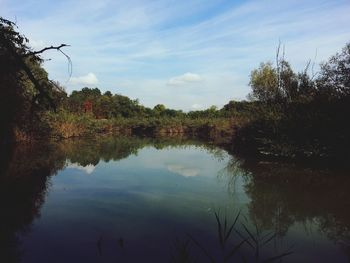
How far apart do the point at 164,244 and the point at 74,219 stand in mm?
2250

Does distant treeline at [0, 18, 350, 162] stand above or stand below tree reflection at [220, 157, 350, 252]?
above

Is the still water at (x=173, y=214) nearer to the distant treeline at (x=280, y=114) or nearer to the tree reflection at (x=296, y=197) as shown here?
the tree reflection at (x=296, y=197)

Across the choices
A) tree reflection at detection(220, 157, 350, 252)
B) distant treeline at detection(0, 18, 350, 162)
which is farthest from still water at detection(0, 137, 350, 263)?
distant treeline at detection(0, 18, 350, 162)

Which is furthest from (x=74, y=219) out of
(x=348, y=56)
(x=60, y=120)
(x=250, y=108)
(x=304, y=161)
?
(x=60, y=120)

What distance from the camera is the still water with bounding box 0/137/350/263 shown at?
17.3ft

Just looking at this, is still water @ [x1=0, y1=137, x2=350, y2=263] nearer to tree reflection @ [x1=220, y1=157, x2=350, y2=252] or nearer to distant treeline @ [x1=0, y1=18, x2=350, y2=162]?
tree reflection @ [x1=220, y1=157, x2=350, y2=252]

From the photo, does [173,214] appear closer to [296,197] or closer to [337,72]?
[296,197]

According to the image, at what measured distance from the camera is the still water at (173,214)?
Result: 5.28m

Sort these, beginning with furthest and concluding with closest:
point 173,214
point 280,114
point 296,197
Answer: point 280,114 < point 296,197 < point 173,214

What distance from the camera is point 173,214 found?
7.48 m

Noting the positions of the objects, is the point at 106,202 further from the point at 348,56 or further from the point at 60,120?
the point at 60,120

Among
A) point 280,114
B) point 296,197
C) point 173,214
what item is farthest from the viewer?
point 280,114

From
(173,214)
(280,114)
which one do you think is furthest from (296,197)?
(280,114)

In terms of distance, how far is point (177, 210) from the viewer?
25.7 feet
